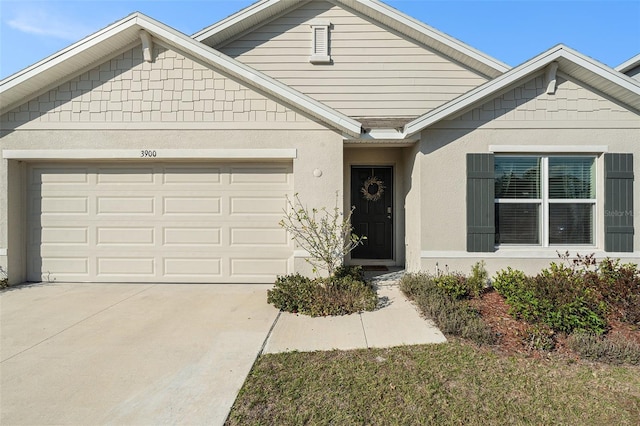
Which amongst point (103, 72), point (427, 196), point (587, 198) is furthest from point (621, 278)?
point (103, 72)

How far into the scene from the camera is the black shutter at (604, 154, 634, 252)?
19.7 feet

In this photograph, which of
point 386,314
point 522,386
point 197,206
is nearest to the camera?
point 522,386

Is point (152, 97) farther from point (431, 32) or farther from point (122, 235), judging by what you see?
point (431, 32)

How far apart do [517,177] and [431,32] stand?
4.33 meters

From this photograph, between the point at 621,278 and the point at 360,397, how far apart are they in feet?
15.7

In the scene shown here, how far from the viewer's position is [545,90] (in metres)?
6.10

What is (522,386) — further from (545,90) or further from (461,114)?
(545,90)

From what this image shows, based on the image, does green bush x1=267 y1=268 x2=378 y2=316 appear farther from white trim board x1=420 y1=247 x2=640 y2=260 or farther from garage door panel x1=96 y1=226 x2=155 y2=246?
garage door panel x1=96 y1=226 x2=155 y2=246

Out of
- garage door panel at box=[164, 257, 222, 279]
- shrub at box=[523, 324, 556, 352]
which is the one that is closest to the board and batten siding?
garage door panel at box=[164, 257, 222, 279]

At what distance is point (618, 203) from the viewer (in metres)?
6.00

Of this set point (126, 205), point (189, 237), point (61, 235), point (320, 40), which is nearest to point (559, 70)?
point (320, 40)

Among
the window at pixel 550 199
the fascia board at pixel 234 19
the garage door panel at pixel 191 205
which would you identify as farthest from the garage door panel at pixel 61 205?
the window at pixel 550 199

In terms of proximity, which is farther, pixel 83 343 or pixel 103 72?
pixel 103 72

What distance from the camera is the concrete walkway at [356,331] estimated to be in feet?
12.7
